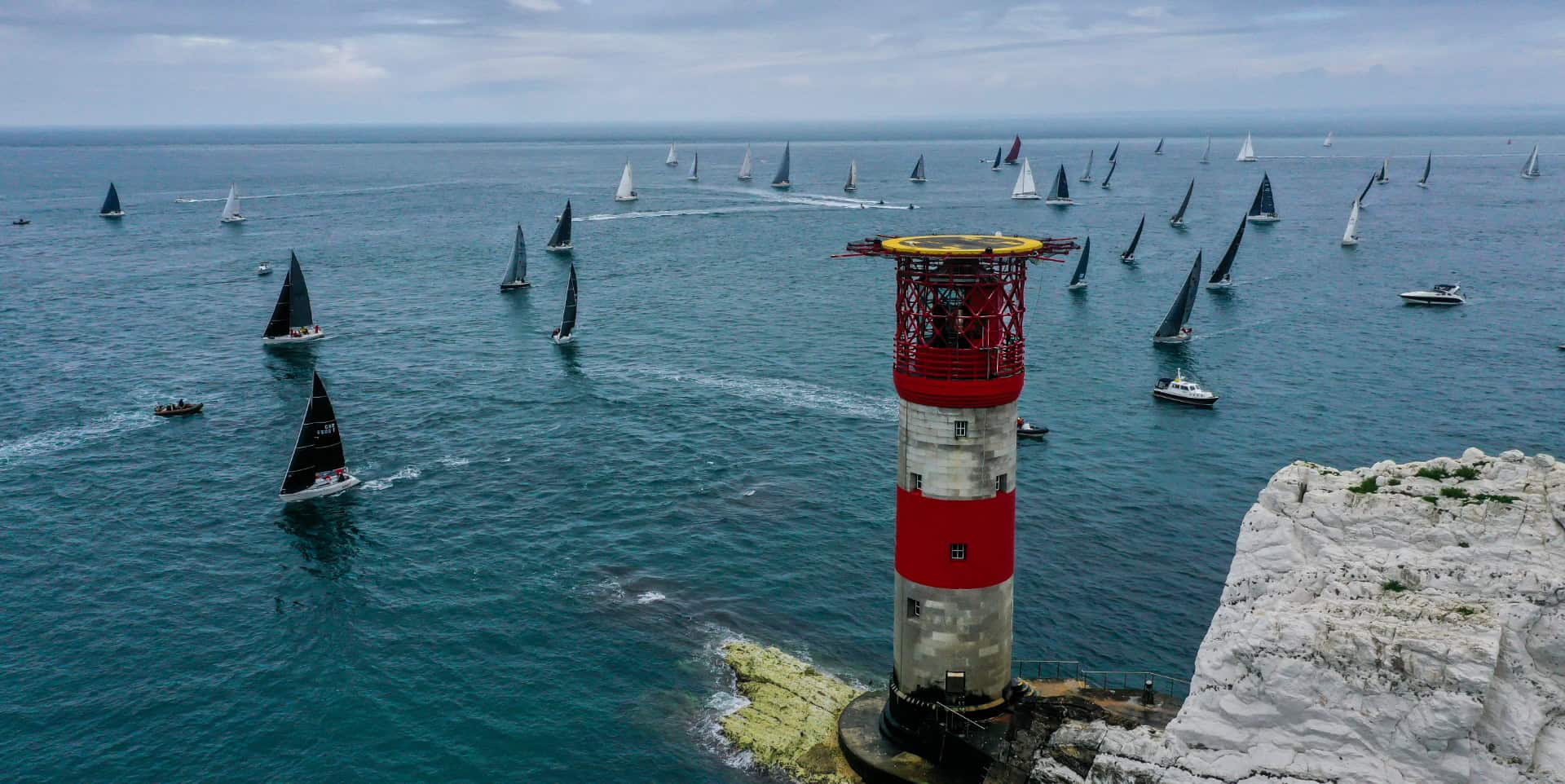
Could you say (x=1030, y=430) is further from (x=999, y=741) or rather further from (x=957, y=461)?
(x=957, y=461)

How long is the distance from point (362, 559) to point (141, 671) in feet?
50.4

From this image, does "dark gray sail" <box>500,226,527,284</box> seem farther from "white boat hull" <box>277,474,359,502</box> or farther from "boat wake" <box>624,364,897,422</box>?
"white boat hull" <box>277,474,359,502</box>

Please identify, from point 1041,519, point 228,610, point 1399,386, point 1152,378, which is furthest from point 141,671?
point 1399,386

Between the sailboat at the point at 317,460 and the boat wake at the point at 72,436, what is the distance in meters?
23.3

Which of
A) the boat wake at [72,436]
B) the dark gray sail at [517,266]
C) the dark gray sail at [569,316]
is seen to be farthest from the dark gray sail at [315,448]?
the dark gray sail at [517,266]

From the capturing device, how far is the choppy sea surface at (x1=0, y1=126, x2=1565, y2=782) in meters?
50.3

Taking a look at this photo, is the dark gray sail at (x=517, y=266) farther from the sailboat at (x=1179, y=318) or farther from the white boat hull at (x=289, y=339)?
the sailboat at (x=1179, y=318)

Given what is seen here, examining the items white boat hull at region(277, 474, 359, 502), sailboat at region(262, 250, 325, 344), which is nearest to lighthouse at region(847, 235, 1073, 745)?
white boat hull at region(277, 474, 359, 502)

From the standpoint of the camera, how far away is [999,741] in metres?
37.8

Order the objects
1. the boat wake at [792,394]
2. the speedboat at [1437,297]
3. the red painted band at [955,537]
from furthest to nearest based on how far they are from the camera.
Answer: the speedboat at [1437,297]
the boat wake at [792,394]
the red painted band at [955,537]

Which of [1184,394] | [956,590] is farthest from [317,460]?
[1184,394]

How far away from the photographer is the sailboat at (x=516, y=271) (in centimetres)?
15662

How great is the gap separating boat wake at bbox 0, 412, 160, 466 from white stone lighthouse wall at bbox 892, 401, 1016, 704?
78128mm

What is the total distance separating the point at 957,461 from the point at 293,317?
109149 mm
